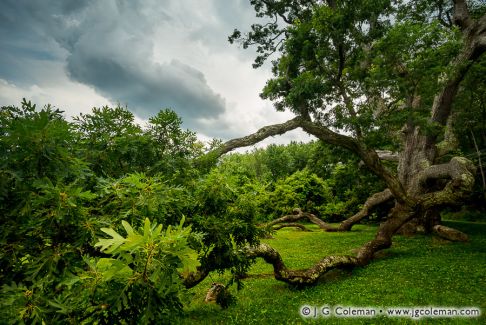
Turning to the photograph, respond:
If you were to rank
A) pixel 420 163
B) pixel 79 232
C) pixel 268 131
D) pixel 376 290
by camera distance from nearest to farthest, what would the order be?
pixel 79 232 < pixel 376 290 < pixel 268 131 < pixel 420 163

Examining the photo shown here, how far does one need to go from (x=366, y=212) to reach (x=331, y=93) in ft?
38.2

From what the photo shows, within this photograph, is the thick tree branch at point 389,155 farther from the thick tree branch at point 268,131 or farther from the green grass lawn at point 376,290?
the thick tree branch at point 268,131

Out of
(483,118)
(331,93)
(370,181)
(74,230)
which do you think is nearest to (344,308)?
(74,230)

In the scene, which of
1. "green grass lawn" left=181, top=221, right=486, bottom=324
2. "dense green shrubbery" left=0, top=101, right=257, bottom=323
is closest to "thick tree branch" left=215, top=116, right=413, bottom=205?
"green grass lawn" left=181, top=221, right=486, bottom=324

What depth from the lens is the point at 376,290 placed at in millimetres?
9742

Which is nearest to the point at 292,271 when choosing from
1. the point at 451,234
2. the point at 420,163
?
the point at 451,234

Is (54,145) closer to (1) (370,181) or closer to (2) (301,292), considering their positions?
(2) (301,292)

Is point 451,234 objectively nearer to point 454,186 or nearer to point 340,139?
point 454,186

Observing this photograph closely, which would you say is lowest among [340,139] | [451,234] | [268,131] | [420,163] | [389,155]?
[451,234]

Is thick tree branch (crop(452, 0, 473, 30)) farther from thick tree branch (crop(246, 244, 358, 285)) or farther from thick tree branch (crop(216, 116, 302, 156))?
thick tree branch (crop(246, 244, 358, 285))

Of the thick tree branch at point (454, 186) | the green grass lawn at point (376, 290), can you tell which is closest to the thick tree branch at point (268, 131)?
the green grass lawn at point (376, 290)

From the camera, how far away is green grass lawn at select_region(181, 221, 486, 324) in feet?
26.5

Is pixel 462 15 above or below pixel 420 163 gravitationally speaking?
above

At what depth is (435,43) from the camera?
43.0 feet
